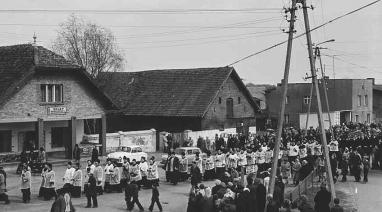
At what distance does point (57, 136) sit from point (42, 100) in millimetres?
4541

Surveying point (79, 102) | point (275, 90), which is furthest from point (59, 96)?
point (275, 90)

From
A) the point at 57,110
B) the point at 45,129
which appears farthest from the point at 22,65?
the point at 45,129

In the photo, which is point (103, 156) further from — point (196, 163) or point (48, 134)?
point (196, 163)

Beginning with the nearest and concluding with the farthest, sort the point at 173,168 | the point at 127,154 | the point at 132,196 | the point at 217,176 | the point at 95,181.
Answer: the point at 132,196 < the point at 95,181 < the point at 173,168 < the point at 217,176 < the point at 127,154

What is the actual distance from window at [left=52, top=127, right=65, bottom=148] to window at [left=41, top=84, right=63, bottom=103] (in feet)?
10.5

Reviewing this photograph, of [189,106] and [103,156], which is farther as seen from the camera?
[189,106]

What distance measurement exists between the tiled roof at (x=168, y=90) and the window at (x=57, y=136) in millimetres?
11516

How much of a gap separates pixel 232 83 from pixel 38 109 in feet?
70.5

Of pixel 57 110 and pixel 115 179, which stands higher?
pixel 57 110

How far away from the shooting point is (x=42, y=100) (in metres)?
37.8

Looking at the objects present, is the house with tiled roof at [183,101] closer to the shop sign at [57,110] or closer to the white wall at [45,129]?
the white wall at [45,129]

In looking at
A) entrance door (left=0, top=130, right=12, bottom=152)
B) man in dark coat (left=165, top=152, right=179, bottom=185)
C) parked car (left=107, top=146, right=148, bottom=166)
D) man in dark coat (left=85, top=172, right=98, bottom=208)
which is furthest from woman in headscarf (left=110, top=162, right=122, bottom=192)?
entrance door (left=0, top=130, right=12, bottom=152)

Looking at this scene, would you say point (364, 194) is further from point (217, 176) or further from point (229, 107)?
point (229, 107)

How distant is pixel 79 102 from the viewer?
1580 inches
